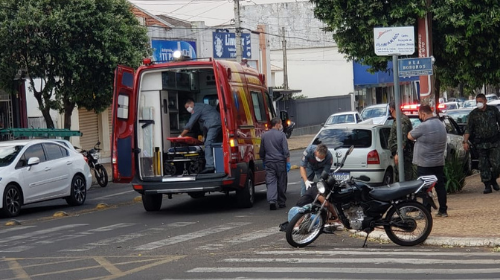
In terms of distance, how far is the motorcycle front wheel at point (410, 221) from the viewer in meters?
11.0

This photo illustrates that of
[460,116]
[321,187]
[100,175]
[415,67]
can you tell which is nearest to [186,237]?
[321,187]

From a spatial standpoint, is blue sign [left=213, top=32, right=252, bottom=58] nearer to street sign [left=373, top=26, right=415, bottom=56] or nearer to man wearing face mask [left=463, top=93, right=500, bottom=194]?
man wearing face mask [left=463, top=93, right=500, bottom=194]

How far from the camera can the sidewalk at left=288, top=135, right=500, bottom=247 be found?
36.1 feet

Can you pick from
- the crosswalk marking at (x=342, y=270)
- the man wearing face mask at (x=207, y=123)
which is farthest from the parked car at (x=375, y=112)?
the crosswalk marking at (x=342, y=270)

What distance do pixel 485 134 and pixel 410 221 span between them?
607 centimetres

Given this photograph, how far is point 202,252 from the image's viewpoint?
36.8 feet

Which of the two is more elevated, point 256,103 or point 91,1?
point 91,1

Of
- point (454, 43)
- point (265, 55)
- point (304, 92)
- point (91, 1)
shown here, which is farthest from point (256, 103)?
point (304, 92)

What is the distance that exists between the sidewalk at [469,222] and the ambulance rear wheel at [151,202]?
220 inches

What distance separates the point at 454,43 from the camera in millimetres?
18141

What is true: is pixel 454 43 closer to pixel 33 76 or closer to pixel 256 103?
pixel 256 103

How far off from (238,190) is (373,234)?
500 centimetres

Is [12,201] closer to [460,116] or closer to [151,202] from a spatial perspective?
[151,202]

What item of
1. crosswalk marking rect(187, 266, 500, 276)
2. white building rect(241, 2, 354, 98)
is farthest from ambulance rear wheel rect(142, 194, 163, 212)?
white building rect(241, 2, 354, 98)
